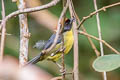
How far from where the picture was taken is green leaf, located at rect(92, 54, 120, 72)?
2.10ft

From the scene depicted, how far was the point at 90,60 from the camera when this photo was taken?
256cm

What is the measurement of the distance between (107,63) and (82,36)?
64.7 inches

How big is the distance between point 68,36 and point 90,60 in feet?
2.40

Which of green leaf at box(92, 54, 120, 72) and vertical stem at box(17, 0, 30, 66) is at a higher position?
vertical stem at box(17, 0, 30, 66)

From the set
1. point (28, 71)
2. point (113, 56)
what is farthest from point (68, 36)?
point (28, 71)

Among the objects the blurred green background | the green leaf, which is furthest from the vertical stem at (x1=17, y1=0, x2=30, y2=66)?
the blurred green background

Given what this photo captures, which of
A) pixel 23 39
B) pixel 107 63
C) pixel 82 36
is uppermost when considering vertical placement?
pixel 82 36

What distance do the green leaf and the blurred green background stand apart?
1.50 meters

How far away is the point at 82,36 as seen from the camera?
2.30 meters

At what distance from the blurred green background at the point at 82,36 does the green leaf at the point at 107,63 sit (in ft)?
4.91

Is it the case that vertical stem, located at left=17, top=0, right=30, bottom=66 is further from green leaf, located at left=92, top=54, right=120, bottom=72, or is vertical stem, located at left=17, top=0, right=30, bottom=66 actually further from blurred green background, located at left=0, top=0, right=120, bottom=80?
blurred green background, located at left=0, top=0, right=120, bottom=80

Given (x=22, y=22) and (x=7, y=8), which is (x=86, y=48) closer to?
(x=7, y=8)

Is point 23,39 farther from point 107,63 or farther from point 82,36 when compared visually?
point 82,36

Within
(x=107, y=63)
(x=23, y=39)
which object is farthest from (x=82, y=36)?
(x=107, y=63)
